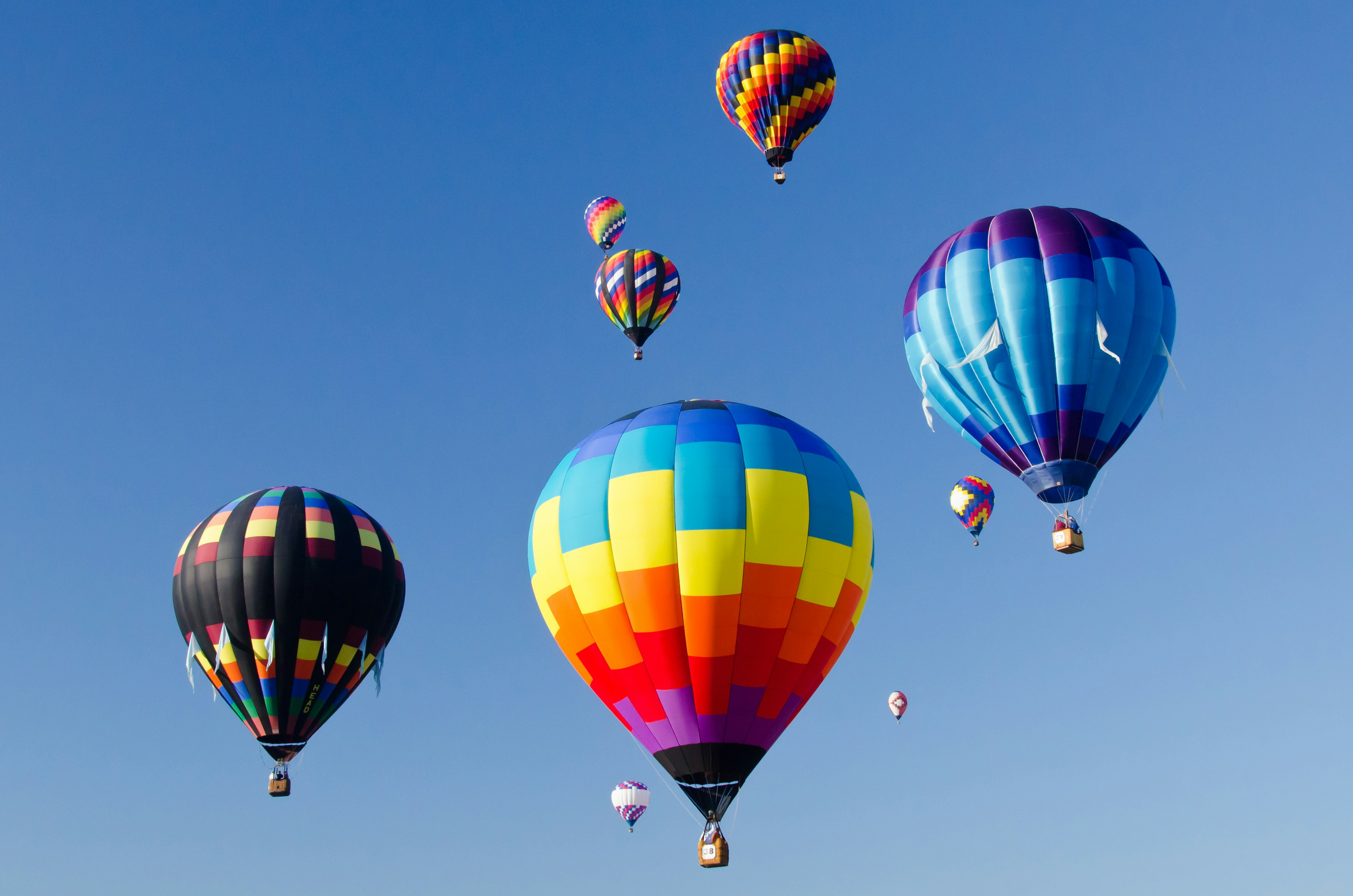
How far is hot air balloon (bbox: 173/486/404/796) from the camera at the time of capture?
90.9 feet

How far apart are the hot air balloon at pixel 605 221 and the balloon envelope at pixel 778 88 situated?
7363mm

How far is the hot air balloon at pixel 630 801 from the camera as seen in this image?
42000 mm

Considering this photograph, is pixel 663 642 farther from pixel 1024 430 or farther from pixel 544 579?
pixel 1024 430

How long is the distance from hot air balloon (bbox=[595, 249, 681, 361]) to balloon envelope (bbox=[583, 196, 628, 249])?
15.8ft

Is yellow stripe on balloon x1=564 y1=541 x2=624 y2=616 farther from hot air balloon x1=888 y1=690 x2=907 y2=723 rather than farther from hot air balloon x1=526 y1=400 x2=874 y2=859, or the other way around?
hot air balloon x1=888 y1=690 x2=907 y2=723

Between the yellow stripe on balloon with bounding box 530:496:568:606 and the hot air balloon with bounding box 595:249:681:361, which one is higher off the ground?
the hot air balloon with bounding box 595:249:681:361

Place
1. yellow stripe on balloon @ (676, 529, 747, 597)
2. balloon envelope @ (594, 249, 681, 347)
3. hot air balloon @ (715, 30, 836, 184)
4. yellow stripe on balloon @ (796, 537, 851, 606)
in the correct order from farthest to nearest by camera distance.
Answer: balloon envelope @ (594, 249, 681, 347)
hot air balloon @ (715, 30, 836, 184)
yellow stripe on balloon @ (796, 537, 851, 606)
yellow stripe on balloon @ (676, 529, 747, 597)

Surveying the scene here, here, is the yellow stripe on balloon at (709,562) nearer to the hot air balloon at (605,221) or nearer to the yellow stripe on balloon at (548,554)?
the yellow stripe on balloon at (548,554)

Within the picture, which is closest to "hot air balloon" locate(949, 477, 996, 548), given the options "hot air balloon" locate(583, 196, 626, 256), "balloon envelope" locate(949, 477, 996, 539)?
"balloon envelope" locate(949, 477, 996, 539)

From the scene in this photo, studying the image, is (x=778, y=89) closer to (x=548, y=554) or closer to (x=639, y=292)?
(x=639, y=292)

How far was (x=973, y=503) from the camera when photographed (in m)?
39.2

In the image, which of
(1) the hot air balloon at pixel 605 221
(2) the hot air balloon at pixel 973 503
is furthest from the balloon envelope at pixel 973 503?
(1) the hot air balloon at pixel 605 221

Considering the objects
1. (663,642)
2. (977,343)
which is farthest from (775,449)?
(977,343)

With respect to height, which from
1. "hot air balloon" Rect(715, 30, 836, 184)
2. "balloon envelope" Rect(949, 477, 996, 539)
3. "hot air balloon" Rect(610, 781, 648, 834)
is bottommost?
"hot air balloon" Rect(610, 781, 648, 834)
